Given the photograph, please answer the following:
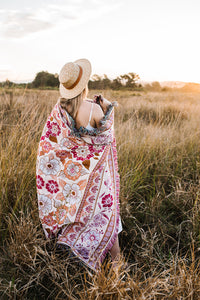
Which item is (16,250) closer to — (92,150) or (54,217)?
(54,217)

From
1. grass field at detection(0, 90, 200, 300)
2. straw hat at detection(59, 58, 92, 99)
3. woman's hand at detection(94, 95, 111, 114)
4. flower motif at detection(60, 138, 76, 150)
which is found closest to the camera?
grass field at detection(0, 90, 200, 300)

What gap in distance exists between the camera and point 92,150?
2.01 meters

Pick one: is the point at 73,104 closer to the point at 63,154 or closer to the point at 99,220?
the point at 63,154

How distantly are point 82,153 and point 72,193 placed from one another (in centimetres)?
31

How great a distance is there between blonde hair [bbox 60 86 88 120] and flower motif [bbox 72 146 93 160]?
25cm

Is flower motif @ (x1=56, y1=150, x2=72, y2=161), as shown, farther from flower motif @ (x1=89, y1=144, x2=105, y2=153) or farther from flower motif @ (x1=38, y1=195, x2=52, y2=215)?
flower motif @ (x1=38, y1=195, x2=52, y2=215)

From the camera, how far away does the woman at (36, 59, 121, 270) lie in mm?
1930

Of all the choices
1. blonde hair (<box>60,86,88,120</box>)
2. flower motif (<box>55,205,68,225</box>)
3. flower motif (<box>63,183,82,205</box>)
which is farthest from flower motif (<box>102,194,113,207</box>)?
blonde hair (<box>60,86,88,120</box>)

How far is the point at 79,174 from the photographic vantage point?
6.54 ft

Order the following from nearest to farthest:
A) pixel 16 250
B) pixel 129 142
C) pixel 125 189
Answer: pixel 16 250 < pixel 125 189 < pixel 129 142

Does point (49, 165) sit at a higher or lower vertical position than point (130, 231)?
higher

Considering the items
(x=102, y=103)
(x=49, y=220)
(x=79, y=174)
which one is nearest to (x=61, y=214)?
(x=49, y=220)

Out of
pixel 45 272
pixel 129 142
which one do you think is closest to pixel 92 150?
pixel 45 272

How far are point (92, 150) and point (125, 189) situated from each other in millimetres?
843
